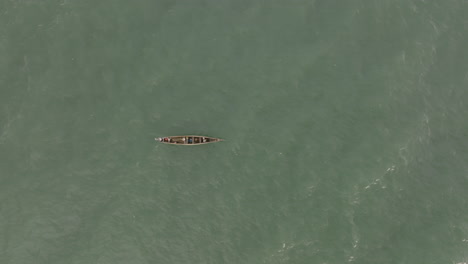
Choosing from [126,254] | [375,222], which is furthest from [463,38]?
[126,254]

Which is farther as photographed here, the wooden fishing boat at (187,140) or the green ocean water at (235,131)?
the wooden fishing boat at (187,140)

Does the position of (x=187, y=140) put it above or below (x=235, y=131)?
below

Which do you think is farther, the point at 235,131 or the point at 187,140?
the point at 235,131

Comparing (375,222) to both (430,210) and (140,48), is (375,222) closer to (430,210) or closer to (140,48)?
(430,210)
